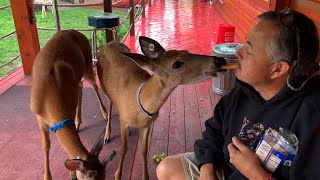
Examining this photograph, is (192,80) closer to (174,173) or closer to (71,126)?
(174,173)

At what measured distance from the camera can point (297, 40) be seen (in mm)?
1491

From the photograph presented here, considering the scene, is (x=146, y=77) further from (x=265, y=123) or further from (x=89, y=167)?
(x=265, y=123)

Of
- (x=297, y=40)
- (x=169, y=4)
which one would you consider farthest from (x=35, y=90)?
(x=169, y=4)

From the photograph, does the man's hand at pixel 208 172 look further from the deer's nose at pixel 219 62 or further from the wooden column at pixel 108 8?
the wooden column at pixel 108 8

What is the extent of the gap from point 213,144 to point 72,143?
3.51 feet

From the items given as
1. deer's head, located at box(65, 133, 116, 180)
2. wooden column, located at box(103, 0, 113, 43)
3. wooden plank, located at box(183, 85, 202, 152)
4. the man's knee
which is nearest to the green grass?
wooden column, located at box(103, 0, 113, 43)

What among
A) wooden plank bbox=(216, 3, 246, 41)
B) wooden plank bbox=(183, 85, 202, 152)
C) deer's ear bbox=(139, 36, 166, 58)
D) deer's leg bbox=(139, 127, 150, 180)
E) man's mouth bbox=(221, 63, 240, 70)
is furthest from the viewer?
wooden plank bbox=(216, 3, 246, 41)

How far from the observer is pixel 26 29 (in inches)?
194

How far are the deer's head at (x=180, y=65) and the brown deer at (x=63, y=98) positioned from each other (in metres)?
0.69

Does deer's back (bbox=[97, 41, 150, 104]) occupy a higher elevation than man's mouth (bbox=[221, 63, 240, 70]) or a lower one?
lower

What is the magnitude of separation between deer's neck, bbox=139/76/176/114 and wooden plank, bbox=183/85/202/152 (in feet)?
3.32

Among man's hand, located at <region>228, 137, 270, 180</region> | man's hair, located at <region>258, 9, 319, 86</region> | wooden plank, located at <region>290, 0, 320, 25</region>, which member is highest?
man's hair, located at <region>258, 9, 319, 86</region>

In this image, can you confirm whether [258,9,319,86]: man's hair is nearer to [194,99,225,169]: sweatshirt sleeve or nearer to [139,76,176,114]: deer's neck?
[194,99,225,169]: sweatshirt sleeve

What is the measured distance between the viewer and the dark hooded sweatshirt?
1.50 m
